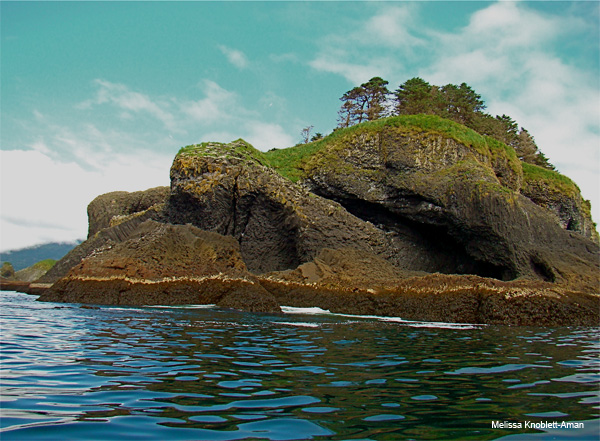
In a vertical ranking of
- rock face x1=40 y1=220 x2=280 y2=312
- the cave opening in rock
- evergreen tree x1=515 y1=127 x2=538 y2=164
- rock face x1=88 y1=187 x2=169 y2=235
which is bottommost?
rock face x1=40 y1=220 x2=280 y2=312

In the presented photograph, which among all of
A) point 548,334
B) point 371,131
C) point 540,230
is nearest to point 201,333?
point 548,334

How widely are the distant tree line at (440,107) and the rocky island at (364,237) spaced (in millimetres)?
8756

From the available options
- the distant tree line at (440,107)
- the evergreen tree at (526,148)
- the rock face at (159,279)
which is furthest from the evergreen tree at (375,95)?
the rock face at (159,279)

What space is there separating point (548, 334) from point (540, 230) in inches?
520

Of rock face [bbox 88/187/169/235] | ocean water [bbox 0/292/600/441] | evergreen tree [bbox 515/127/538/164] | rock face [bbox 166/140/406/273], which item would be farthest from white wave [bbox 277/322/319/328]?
evergreen tree [bbox 515/127/538/164]

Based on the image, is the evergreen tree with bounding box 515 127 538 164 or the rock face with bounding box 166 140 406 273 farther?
the evergreen tree with bounding box 515 127 538 164

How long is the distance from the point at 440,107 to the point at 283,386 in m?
39.7

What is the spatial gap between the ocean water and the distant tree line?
3375cm

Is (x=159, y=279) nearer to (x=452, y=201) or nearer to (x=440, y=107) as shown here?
(x=452, y=201)

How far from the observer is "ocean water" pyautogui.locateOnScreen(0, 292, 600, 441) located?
349 centimetres

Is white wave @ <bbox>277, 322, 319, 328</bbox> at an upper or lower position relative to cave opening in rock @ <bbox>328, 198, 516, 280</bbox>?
lower

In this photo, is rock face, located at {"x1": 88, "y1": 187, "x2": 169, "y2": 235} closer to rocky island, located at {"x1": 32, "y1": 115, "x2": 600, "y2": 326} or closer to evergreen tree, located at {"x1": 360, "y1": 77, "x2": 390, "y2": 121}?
rocky island, located at {"x1": 32, "y1": 115, "x2": 600, "y2": 326}

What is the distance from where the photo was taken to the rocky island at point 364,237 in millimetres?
16312

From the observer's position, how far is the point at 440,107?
4084 centimetres
